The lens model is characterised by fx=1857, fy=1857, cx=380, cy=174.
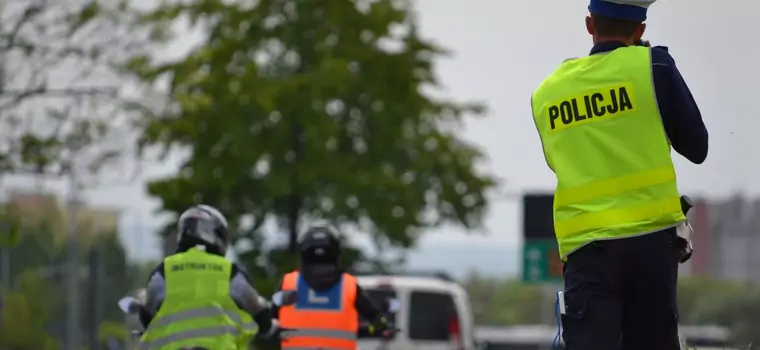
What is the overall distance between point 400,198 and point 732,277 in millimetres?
22048

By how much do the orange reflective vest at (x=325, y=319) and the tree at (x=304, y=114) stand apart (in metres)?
21.5

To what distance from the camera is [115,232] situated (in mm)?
44938

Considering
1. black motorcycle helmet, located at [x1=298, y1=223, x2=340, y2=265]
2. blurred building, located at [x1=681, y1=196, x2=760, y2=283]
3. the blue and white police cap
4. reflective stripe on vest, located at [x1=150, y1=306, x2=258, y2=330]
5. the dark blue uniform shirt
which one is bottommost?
reflective stripe on vest, located at [x1=150, y1=306, x2=258, y2=330]

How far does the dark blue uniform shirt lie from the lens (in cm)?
569

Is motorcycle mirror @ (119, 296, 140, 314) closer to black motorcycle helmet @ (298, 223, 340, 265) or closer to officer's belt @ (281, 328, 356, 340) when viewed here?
officer's belt @ (281, 328, 356, 340)

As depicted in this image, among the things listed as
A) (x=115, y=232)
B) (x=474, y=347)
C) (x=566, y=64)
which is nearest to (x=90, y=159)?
(x=474, y=347)

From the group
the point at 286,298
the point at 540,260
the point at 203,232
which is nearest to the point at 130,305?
the point at 203,232

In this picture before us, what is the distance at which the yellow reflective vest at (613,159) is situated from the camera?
18.6ft

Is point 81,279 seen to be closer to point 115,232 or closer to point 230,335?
point 115,232

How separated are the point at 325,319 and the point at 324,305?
95mm

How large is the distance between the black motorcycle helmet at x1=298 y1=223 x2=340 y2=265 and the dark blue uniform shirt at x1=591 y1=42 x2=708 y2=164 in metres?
6.29

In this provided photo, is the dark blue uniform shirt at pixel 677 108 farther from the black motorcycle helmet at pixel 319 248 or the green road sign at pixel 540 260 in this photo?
the green road sign at pixel 540 260

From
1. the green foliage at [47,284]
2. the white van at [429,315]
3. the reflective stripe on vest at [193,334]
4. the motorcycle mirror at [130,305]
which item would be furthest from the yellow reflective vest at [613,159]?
the green foliage at [47,284]

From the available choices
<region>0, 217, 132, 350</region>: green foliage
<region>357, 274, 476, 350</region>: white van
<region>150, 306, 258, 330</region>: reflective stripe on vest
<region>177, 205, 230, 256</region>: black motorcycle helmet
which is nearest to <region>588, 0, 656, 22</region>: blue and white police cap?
<region>150, 306, 258, 330</region>: reflective stripe on vest
